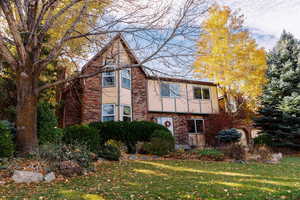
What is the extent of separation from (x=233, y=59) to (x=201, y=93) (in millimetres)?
4299

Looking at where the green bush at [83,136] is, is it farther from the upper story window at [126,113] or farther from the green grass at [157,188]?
the upper story window at [126,113]

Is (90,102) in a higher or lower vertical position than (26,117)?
higher

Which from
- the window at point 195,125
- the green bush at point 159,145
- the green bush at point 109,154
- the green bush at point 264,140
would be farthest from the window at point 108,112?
the green bush at point 264,140

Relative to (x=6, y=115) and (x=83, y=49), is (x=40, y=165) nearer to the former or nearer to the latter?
(x=83, y=49)

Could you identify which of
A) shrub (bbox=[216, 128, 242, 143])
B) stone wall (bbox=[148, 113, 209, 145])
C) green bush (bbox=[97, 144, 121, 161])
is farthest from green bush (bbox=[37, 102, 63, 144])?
stone wall (bbox=[148, 113, 209, 145])

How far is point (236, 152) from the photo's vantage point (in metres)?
10.1

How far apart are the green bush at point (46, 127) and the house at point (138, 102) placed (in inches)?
174

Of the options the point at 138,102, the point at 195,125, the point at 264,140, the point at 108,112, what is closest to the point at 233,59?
the point at 195,125

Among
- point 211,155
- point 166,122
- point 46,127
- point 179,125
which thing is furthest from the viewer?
point 179,125

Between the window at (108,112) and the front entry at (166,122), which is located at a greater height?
the window at (108,112)

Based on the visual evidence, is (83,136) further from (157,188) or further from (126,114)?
(126,114)

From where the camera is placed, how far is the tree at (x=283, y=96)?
608 inches

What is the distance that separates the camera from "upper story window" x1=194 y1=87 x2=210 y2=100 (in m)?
19.9

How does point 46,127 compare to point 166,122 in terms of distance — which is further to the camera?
point 166,122
